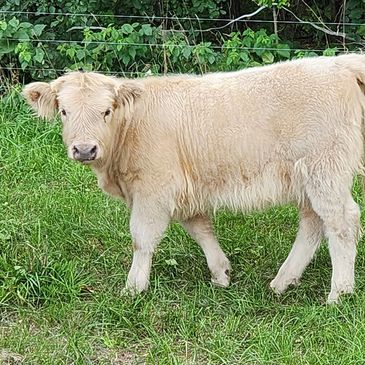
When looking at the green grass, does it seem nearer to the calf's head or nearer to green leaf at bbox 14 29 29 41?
the calf's head

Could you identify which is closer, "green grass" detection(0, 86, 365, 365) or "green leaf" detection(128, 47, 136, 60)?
"green grass" detection(0, 86, 365, 365)

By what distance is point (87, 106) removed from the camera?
188 inches

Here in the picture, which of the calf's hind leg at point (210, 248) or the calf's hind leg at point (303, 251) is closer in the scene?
the calf's hind leg at point (303, 251)

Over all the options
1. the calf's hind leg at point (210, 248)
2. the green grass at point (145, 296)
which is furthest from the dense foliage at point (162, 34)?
the calf's hind leg at point (210, 248)

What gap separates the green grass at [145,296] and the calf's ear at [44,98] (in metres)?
0.93

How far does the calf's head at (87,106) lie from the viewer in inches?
186

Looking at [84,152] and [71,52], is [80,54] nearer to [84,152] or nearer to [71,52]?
[71,52]

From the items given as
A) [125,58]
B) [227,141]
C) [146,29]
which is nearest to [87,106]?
[227,141]

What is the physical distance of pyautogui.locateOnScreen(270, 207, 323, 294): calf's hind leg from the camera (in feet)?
17.0

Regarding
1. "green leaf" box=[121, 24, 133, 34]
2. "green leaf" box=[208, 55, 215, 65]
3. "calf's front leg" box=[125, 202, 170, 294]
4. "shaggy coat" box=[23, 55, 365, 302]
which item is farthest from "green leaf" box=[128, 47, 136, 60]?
"calf's front leg" box=[125, 202, 170, 294]

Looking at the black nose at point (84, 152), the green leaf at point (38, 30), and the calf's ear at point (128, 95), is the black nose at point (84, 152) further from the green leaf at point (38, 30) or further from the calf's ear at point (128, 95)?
the green leaf at point (38, 30)

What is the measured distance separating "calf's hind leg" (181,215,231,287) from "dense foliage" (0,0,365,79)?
8.94 feet

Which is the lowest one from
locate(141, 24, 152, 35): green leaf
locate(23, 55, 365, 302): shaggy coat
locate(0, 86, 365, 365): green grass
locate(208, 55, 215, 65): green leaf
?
locate(0, 86, 365, 365): green grass

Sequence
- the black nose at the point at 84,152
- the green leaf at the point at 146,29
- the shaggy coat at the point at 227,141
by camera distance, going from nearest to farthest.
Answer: the black nose at the point at 84,152
the shaggy coat at the point at 227,141
the green leaf at the point at 146,29
